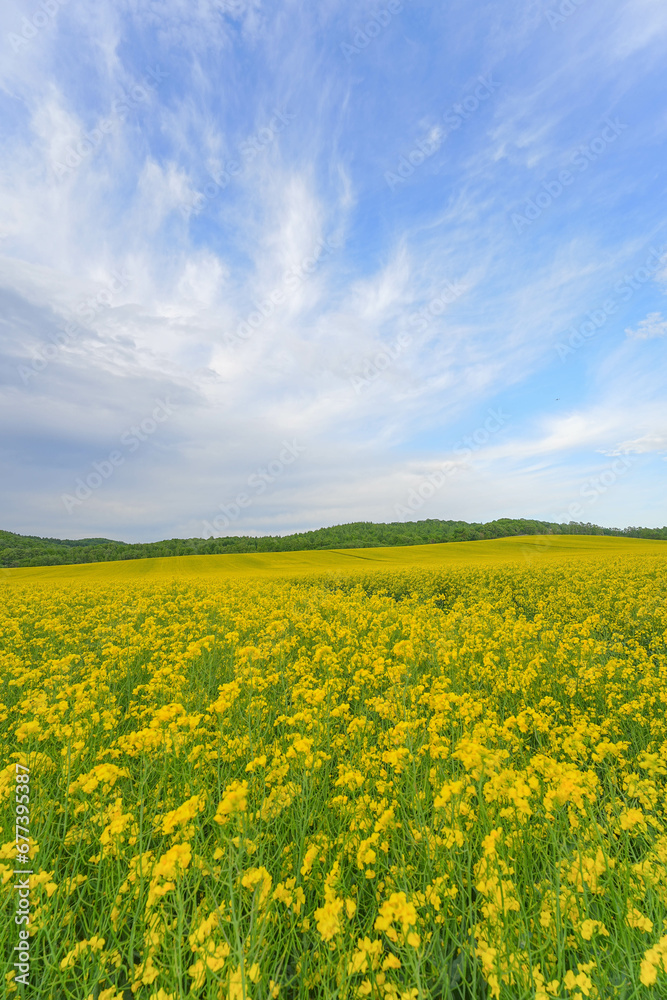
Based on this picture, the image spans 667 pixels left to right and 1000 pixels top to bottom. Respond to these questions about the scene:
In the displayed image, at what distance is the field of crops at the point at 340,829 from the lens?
6.30ft

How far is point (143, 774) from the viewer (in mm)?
3094

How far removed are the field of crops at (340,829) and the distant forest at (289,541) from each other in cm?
4880

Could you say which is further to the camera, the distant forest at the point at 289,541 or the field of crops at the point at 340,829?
the distant forest at the point at 289,541

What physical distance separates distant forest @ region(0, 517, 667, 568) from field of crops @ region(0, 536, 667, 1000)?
4880cm

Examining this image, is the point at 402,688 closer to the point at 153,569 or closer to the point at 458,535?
the point at 153,569

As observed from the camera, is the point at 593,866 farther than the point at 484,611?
No

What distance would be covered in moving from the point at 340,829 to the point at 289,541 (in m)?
59.4

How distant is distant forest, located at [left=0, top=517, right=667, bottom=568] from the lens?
50.1m

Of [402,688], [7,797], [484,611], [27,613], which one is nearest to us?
[7,797]

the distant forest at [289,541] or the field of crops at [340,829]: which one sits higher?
the distant forest at [289,541]

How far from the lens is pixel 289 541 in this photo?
61562 mm

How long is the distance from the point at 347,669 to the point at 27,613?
890 centimetres

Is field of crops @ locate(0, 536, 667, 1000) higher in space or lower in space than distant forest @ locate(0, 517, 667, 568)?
lower

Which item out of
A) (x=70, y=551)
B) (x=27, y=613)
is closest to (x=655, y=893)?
(x=27, y=613)
